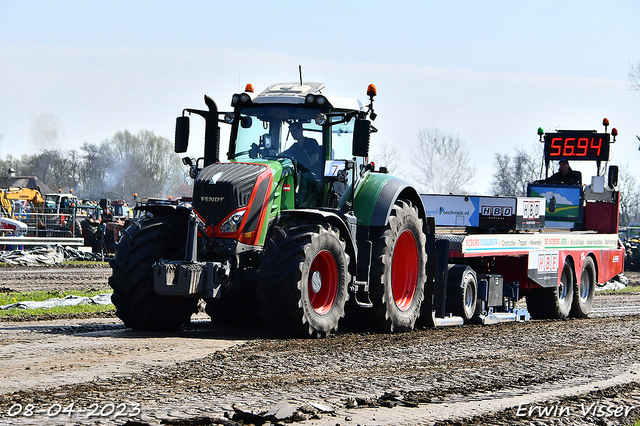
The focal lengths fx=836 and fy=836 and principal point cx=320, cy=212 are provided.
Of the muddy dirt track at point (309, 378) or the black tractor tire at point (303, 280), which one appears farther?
the black tractor tire at point (303, 280)

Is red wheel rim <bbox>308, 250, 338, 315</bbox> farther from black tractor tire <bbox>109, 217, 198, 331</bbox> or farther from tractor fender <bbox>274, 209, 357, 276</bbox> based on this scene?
black tractor tire <bbox>109, 217, 198, 331</bbox>

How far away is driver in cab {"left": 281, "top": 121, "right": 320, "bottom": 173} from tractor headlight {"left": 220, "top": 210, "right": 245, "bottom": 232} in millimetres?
1269

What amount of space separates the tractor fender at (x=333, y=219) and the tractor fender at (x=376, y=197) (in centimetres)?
39

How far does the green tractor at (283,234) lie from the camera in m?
9.12

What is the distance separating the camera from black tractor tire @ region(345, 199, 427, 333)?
1027 centimetres

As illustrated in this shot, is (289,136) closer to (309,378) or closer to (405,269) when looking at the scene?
(405,269)

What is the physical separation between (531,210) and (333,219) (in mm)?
5573

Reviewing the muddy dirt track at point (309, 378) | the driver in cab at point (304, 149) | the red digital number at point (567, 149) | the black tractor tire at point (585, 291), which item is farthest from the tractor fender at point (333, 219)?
the red digital number at point (567, 149)

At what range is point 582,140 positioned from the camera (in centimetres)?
1817

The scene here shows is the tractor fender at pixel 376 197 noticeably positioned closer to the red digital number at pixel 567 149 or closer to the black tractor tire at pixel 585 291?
the black tractor tire at pixel 585 291

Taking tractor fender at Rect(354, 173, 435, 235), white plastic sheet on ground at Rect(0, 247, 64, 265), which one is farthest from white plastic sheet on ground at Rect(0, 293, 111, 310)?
white plastic sheet on ground at Rect(0, 247, 64, 265)

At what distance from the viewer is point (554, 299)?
14.8 m

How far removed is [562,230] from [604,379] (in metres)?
9.26

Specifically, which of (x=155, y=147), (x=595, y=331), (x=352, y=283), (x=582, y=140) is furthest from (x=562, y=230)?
(x=155, y=147)
